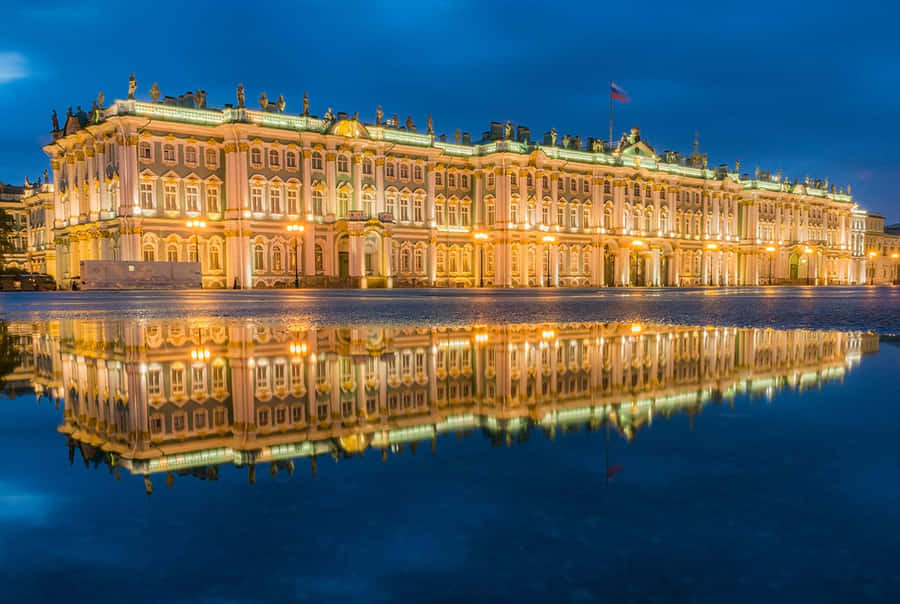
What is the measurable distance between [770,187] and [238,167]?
209 ft

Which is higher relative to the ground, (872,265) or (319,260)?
(319,260)

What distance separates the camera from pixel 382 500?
2.26 meters

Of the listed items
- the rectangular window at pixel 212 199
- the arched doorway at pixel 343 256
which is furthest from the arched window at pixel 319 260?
the rectangular window at pixel 212 199

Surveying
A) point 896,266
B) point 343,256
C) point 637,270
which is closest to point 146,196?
point 343,256

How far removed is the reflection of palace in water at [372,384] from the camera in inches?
125

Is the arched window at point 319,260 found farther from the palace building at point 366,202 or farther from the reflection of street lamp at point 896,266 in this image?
the reflection of street lamp at point 896,266

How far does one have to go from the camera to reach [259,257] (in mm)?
49281

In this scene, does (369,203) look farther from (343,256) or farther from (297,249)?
(297,249)

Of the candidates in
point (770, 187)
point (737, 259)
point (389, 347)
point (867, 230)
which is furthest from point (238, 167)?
point (867, 230)

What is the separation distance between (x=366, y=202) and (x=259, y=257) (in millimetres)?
9429

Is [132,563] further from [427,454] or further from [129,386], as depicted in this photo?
[129,386]

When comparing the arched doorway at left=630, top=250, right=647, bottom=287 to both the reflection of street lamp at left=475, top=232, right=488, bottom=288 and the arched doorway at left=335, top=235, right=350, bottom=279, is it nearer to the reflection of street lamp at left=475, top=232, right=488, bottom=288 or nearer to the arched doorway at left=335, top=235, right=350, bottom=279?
the reflection of street lamp at left=475, top=232, right=488, bottom=288

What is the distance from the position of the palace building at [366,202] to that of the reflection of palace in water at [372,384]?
41388 millimetres

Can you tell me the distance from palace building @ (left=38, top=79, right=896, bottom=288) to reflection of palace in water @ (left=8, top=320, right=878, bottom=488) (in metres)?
41.4
